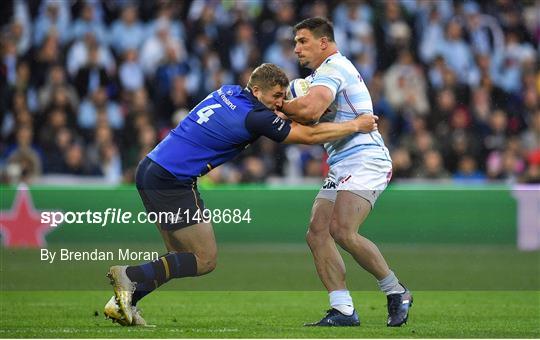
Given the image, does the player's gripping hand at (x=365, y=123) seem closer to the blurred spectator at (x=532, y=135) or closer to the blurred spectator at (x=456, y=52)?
the blurred spectator at (x=532, y=135)

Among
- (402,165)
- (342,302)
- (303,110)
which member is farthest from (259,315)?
(402,165)

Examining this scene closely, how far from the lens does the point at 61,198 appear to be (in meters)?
11.4

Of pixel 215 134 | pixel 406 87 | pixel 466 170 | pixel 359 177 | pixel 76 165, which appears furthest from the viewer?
pixel 406 87

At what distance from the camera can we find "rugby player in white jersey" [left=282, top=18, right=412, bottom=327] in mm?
9898

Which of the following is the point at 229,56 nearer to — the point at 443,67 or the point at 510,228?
the point at 443,67

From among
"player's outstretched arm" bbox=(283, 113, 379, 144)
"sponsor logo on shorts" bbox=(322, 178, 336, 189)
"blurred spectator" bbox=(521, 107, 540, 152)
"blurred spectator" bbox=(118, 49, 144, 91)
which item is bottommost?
"blurred spectator" bbox=(521, 107, 540, 152)

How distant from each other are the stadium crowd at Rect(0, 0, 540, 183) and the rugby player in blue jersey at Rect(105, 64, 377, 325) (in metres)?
8.63

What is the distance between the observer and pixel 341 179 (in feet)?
33.3

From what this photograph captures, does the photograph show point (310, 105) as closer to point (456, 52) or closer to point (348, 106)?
point (348, 106)

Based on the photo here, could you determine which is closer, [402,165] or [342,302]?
[342,302]

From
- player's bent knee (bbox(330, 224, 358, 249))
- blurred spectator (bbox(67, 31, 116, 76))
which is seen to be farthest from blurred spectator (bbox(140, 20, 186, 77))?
player's bent knee (bbox(330, 224, 358, 249))

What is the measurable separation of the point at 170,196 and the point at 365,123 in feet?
5.50

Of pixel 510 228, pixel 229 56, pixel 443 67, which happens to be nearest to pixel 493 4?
pixel 443 67

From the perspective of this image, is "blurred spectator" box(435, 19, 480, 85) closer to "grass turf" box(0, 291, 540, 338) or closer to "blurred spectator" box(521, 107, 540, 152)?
"blurred spectator" box(521, 107, 540, 152)
